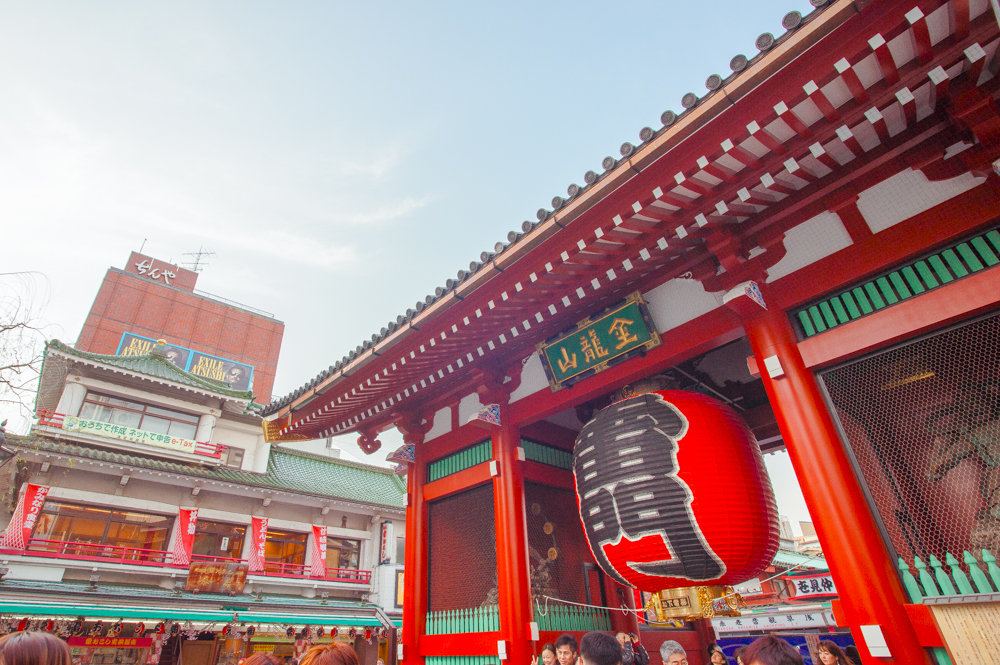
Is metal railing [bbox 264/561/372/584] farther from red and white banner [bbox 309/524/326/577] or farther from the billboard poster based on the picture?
the billboard poster

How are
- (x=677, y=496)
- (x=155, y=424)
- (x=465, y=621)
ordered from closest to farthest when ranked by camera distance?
(x=677, y=496) → (x=465, y=621) → (x=155, y=424)

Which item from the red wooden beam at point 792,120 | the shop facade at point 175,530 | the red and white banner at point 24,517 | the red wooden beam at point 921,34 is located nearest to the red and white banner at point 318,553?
the shop facade at point 175,530

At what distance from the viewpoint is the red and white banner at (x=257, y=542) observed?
16.4 meters

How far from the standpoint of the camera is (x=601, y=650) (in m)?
2.71

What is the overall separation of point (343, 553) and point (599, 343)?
1702 centimetres

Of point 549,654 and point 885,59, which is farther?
point 549,654

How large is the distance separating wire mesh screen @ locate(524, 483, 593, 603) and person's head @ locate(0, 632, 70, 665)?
5.90 metres

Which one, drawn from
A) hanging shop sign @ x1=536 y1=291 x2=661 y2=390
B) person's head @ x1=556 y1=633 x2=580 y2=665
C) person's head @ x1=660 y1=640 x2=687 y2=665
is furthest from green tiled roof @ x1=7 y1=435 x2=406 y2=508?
person's head @ x1=660 y1=640 x2=687 y2=665

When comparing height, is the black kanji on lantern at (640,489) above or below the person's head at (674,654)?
above

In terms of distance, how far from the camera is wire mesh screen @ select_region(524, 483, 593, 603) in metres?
7.21

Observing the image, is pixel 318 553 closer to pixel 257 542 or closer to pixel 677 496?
pixel 257 542

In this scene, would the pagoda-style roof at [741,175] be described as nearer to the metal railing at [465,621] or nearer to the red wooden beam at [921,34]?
the red wooden beam at [921,34]

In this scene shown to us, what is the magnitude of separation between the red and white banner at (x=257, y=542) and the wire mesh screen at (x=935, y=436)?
17227 mm

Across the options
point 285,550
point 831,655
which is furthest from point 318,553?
point 831,655
